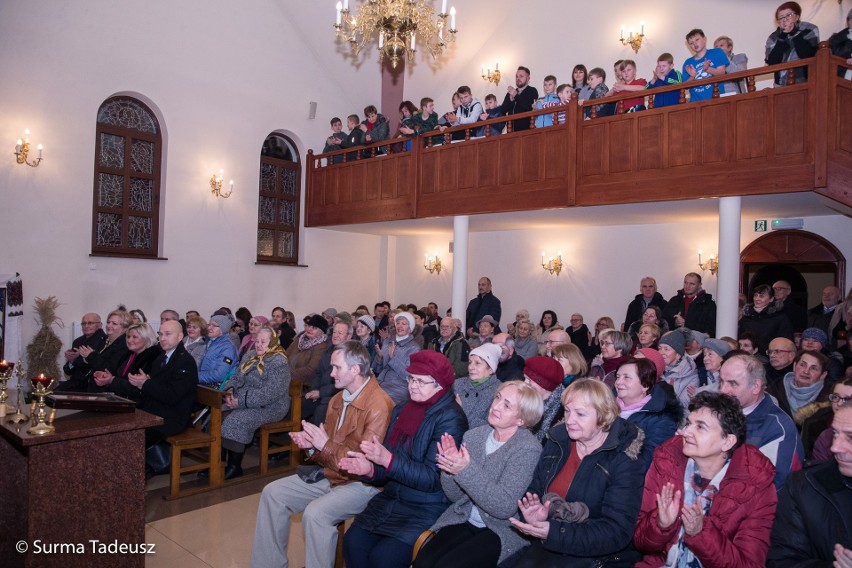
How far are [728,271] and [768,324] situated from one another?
73 centimetres

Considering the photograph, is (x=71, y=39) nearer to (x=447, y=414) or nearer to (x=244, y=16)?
(x=244, y=16)

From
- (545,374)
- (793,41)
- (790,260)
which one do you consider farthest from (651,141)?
(545,374)

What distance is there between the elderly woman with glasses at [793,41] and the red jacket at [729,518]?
554 centimetres

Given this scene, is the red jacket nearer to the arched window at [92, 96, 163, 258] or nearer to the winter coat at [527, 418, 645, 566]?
the winter coat at [527, 418, 645, 566]

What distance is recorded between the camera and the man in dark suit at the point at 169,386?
4754 millimetres

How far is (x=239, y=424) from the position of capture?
5090mm

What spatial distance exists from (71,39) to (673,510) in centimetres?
1013

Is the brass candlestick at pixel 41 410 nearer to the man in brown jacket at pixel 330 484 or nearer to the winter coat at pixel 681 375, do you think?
the man in brown jacket at pixel 330 484

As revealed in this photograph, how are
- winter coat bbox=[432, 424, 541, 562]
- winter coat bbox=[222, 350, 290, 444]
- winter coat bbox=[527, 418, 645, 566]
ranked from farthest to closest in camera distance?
winter coat bbox=[222, 350, 290, 444], winter coat bbox=[432, 424, 541, 562], winter coat bbox=[527, 418, 645, 566]

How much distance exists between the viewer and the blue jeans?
2896 millimetres

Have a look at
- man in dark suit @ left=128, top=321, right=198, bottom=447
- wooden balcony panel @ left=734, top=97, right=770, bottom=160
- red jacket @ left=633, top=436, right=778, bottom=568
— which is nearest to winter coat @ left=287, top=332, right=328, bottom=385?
man in dark suit @ left=128, top=321, right=198, bottom=447

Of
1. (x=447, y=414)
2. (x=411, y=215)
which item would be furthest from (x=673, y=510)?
(x=411, y=215)

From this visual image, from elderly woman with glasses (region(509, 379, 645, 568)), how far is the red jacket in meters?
Answer: 0.08

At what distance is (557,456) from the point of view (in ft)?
9.25
